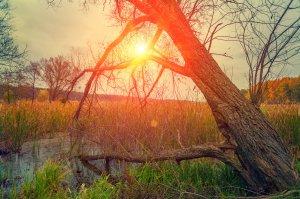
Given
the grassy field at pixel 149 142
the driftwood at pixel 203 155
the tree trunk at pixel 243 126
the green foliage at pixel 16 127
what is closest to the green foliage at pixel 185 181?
the grassy field at pixel 149 142

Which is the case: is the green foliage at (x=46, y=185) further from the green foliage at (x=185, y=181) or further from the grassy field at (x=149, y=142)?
the green foliage at (x=185, y=181)

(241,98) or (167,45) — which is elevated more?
(167,45)

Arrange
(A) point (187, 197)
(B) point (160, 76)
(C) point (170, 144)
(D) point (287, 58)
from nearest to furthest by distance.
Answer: (A) point (187, 197) → (D) point (287, 58) → (B) point (160, 76) → (C) point (170, 144)

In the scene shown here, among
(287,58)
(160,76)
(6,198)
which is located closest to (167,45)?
(160,76)

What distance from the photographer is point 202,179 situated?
4660 mm

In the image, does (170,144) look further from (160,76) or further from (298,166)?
(298,166)

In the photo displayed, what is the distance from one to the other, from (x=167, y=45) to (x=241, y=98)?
2.50 metres

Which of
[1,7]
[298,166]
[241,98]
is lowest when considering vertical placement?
[298,166]

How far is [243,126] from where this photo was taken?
12.5 ft

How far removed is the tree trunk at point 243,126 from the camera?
147 inches

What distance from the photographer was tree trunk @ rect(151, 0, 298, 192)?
3.73 m

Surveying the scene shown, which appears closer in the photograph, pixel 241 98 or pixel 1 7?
pixel 241 98

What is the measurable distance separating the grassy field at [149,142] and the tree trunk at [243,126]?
1.13 feet

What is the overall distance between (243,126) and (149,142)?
3276 mm
